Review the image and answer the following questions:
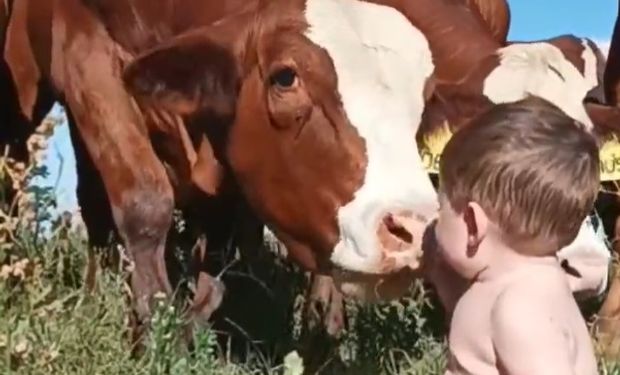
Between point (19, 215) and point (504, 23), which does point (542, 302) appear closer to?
point (19, 215)

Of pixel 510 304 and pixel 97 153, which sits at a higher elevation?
pixel 510 304

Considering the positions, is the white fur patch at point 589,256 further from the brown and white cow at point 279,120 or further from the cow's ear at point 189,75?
the cow's ear at point 189,75

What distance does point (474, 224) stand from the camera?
2994 mm

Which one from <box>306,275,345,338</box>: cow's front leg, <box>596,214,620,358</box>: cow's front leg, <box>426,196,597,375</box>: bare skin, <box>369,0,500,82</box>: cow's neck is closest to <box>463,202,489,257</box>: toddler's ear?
<box>426,196,597,375</box>: bare skin

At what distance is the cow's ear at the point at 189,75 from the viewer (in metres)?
4.93

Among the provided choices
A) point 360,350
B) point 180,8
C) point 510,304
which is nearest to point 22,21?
point 180,8

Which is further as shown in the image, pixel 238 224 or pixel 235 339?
pixel 238 224

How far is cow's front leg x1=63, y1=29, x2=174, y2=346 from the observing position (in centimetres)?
509

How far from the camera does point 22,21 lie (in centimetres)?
589

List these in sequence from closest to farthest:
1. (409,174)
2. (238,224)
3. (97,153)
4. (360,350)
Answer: (409,174)
(97,153)
(360,350)
(238,224)

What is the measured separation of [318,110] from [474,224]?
1.70 metres

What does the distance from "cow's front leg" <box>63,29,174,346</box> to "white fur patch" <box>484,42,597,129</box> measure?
3.64 ft

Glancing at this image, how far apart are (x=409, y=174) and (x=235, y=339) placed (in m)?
1.72

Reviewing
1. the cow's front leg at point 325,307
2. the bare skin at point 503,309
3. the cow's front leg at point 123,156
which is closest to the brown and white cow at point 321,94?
the cow's front leg at point 123,156
